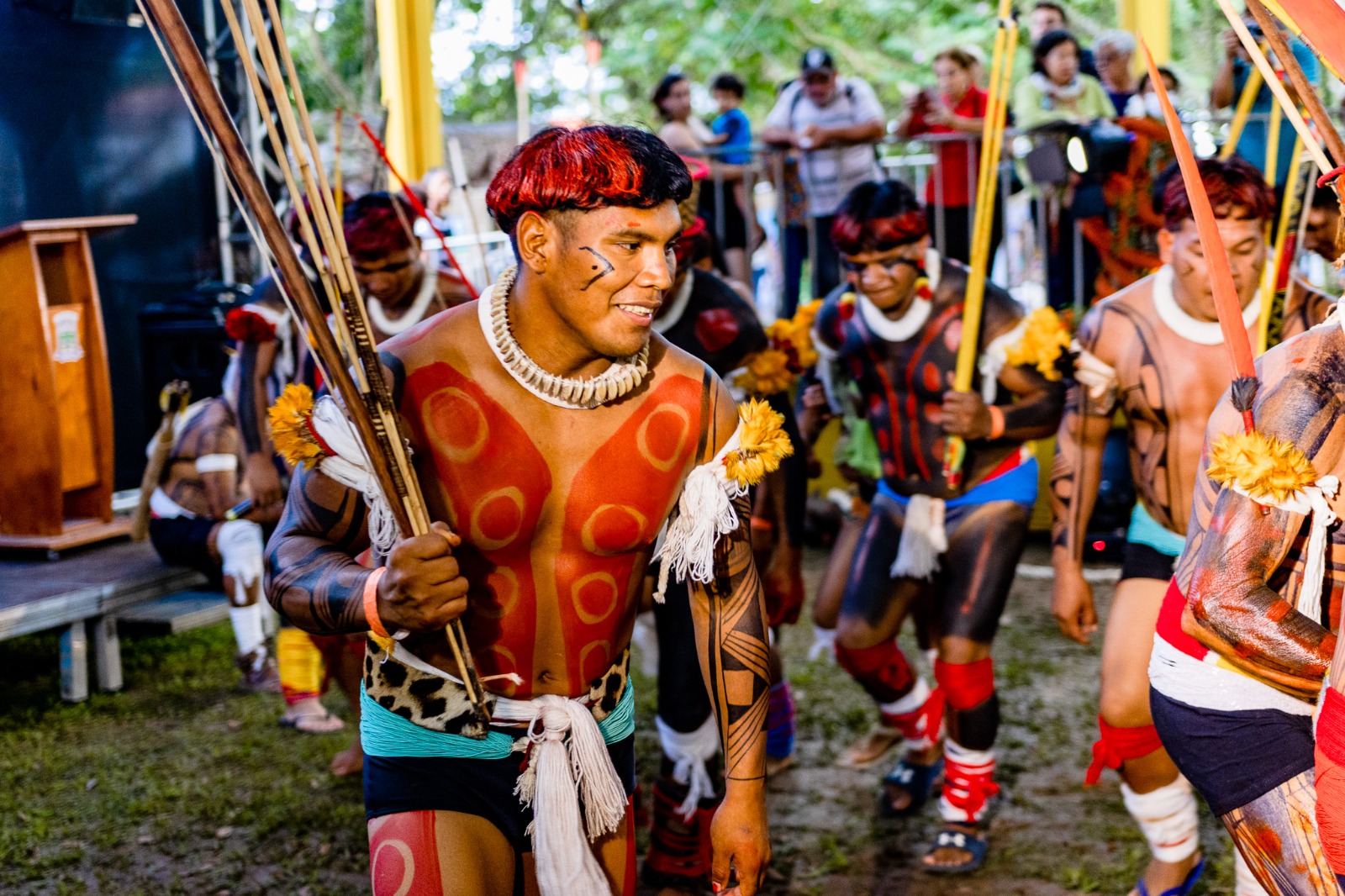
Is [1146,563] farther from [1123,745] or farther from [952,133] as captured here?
[952,133]

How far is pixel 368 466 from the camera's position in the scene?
2414mm

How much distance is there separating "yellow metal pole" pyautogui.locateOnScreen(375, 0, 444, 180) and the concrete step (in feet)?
16.0

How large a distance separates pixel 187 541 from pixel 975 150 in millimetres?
5478

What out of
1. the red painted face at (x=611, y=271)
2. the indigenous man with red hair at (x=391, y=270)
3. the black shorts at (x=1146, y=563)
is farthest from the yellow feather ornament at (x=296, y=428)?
the black shorts at (x=1146, y=563)

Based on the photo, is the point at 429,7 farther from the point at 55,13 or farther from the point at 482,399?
the point at 482,399

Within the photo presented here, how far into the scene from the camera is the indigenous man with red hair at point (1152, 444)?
384 centimetres

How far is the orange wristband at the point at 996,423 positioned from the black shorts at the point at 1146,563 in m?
0.66

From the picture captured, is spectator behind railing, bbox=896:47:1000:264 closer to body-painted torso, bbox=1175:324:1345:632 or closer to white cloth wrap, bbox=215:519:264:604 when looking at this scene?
white cloth wrap, bbox=215:519:264:604

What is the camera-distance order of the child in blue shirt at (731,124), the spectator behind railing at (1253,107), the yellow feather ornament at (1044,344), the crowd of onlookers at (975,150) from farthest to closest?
the child in blue shirt at (731,124) < the crowd of onlookers at (975,150) < the spectator behind railing at (1253,107) < the yellow feather ornament at (1044,344)

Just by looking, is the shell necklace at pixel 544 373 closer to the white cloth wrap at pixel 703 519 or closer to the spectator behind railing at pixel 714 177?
the white cloth wrap at pixel 703 519

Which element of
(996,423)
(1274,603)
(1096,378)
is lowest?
(996,423)

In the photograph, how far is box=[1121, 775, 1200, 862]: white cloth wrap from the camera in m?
3.83

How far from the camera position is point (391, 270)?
16.3 feet

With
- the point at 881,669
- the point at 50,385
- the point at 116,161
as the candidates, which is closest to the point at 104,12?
the point at 116,161
